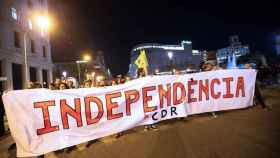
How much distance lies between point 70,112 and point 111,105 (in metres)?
1.15

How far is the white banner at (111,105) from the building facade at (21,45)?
48.4 ft

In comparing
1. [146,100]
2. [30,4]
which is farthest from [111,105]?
[30,4]

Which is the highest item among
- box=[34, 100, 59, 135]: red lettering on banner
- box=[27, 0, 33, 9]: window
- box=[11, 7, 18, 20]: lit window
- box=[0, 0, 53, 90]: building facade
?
box=[27, 0, 33, 9]: window

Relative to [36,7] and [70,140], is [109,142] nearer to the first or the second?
[70,140]

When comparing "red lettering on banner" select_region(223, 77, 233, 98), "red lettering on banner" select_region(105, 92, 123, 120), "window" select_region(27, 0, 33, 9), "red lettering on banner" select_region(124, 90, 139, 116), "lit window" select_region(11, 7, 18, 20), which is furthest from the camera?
"window" select_region(27, 0, 33, 9)

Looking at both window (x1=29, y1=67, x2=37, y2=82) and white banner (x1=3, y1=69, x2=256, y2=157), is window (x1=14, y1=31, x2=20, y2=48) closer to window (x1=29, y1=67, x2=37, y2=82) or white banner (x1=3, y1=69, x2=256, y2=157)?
window (x1=29, y1=67, x2=37, y2=82)

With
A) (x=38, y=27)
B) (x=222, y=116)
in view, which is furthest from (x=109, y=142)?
(x=38, y=27)

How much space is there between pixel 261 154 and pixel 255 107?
548 centimetres

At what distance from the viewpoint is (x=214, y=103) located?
9742 mm

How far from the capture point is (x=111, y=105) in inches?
312

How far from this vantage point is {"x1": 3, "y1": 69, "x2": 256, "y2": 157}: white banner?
6582 millimetres

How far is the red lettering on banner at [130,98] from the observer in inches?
322

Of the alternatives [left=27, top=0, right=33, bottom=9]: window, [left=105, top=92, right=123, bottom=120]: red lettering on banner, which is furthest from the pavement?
[left=27, top=0, right=33, bottom=9]: window

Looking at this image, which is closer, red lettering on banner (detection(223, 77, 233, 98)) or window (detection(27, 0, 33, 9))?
red lettering on banner (detection(223, 77, 233, 98))
